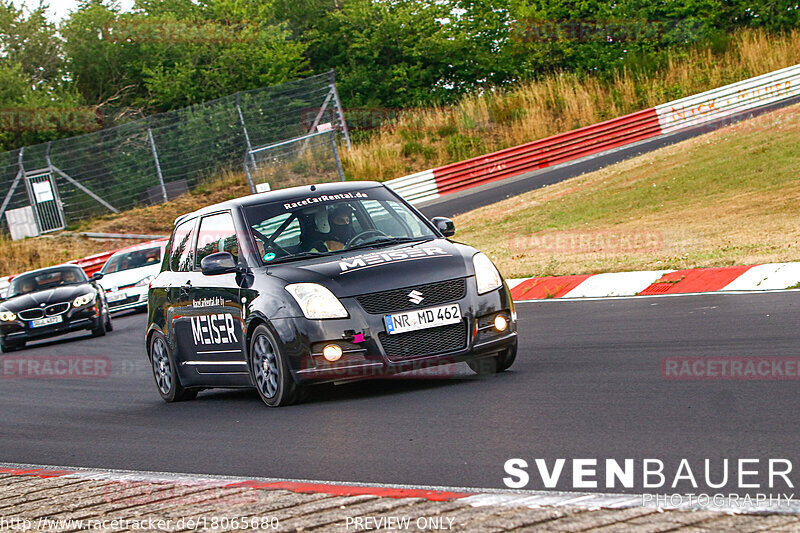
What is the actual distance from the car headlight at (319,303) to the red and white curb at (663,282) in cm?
567

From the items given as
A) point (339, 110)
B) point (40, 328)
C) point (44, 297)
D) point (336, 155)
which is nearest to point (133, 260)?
point (44, 297)

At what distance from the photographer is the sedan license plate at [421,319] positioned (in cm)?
815

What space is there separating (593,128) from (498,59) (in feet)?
55.1

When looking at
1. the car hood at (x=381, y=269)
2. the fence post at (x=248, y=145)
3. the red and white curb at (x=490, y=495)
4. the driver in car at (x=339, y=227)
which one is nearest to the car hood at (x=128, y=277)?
the fence post at (x=248, y=145)

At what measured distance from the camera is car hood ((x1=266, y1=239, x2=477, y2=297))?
8219 millimetres

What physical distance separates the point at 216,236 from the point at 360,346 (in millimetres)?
2173

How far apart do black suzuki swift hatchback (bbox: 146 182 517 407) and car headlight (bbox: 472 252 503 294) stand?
0.01m

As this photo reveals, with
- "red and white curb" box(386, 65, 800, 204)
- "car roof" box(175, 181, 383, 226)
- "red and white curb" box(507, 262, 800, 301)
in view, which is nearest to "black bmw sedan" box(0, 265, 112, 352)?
"red and white curb" box(507, 262, 800, 301)

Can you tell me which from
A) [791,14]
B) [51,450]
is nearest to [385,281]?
[51,450]

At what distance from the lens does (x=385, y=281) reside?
822 centimetres

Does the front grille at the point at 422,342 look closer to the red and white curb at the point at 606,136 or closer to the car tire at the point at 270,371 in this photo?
the car tire at the point at 270,371

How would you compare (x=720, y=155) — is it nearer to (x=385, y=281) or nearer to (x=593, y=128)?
(x=593, y=128)

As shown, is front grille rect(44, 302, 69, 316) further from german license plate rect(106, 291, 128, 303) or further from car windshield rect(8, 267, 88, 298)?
german license plate rect(106, 291, 128, 303)

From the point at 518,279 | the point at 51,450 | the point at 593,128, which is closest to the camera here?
the point at 51,450
